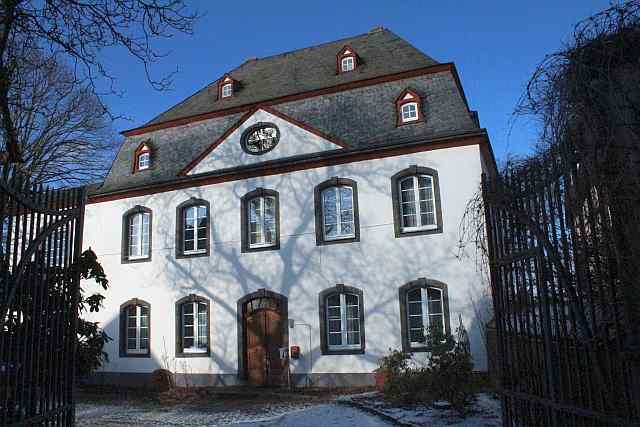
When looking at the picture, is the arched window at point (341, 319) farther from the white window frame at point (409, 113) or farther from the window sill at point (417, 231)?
the white window frame at point (409, 113)

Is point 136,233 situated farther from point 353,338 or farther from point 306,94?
point 353,338

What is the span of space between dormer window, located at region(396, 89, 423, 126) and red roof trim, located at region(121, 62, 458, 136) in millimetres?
895

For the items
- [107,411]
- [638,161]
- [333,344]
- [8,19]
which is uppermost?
[8,19]

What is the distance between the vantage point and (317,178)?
600 inches

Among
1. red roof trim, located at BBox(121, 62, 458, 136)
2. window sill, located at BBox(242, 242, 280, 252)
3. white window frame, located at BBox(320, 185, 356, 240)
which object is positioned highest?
red roof trim, located at BBox(121, 62, 458, 136)

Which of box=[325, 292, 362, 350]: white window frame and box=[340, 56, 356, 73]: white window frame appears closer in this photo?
box=[325, 292, 362, 350]: white window frame

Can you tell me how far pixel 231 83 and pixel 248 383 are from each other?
1025 centimetres

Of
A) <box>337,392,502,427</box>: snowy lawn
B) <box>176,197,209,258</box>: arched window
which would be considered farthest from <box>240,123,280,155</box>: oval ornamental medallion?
<box>337,392,502,427</box>: snowy lawn

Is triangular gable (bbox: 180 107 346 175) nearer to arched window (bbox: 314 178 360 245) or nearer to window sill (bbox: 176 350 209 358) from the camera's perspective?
arched window (bbox: 314 178 360 245)

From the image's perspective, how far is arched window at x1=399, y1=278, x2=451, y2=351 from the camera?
13.3 m

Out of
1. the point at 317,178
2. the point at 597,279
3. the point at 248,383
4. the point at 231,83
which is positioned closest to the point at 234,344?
the point at 248,383

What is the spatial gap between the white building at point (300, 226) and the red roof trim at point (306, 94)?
0.18 feet

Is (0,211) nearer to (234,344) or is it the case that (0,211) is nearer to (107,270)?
(234,344)

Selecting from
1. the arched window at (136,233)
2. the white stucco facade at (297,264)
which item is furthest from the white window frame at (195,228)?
the arched window at (136,233)
